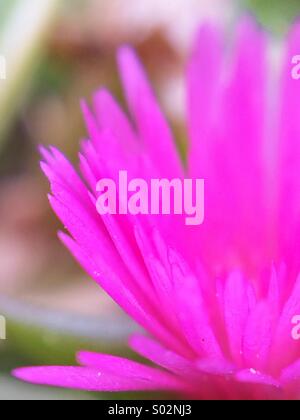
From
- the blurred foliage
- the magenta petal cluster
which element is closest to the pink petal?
the magenta petal cluster

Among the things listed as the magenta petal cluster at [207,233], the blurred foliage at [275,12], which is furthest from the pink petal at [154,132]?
the blurred foliage at [275,12]

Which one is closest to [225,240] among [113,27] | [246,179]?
[246,179]

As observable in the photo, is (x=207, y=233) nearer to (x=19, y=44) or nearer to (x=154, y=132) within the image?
(x=154, y=132)

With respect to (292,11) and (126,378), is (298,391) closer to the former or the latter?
(126,378)

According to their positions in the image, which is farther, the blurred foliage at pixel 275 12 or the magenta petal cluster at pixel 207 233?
the blurred foliage at pixel 275 12

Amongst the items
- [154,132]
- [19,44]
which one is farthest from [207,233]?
[19,44]

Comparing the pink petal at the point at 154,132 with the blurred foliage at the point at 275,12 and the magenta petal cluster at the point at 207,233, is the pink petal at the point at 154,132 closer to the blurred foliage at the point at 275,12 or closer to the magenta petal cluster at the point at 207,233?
the magenta petal cluster at the point at 207,233
